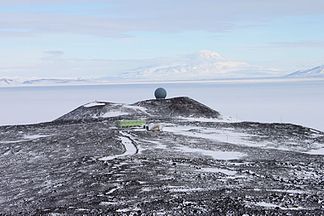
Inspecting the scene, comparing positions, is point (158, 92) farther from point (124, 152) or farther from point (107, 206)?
point (107, 206)

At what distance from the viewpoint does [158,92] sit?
6056 cm

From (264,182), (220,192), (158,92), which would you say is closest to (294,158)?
(264,182)

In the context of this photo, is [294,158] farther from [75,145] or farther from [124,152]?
[75,145]

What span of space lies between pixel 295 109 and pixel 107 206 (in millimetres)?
72345

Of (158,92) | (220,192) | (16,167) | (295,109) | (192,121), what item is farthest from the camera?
(295,109)

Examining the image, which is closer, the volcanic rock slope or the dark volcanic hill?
the volcanic rock slope

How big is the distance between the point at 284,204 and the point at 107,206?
555 centimetres

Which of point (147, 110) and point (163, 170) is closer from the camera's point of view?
point (163, 170)

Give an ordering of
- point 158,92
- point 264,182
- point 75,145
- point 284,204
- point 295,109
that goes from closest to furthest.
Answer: point 284,204 → point 264,182 → point 75,145 → point 158,92 → point 295,109

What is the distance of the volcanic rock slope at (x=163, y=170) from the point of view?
17.9m

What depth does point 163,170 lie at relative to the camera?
23.2 meters

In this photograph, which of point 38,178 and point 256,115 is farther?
point 256,115

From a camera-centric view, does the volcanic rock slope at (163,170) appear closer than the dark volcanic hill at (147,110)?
Yes

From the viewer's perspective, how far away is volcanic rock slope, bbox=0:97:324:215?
17922 millimetres
